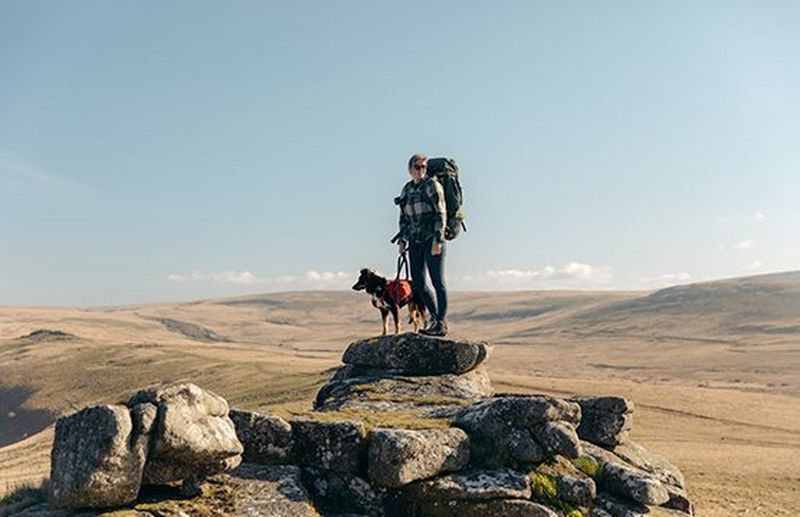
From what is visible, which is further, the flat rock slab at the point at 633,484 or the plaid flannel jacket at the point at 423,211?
the plaid flannel jacket at the point at 423,211

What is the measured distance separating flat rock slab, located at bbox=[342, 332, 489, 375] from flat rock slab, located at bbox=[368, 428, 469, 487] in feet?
14.0

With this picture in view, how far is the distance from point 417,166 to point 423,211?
2.95ft

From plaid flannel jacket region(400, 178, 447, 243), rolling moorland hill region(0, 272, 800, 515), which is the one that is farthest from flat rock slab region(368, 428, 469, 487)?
plaid flannel jacket region(400, 178, 447, 243)

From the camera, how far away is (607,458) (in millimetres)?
10414

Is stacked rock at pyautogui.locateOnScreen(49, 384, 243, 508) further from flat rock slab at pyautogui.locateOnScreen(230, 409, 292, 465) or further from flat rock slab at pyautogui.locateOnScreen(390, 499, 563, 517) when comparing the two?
flat rock slab at pyautogui.locateOnScreen(390, 499, 563, 517)

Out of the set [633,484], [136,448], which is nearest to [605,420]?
[633,484]

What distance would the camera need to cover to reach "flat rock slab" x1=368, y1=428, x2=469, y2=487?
8.72 metres

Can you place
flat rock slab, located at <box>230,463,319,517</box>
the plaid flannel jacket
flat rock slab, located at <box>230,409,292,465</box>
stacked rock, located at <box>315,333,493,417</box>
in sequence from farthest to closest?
the plaid flannel jacket, stacked rock, located at <box>315,333,493,417</box>, flat rock slab, located at <box>230,409,292,465</box>, flat rock slab, located at <box>230,463,319,517</box>

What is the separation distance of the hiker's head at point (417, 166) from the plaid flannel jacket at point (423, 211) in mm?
151

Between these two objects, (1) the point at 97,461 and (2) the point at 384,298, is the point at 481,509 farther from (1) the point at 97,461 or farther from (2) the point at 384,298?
(2) the point at 384,298

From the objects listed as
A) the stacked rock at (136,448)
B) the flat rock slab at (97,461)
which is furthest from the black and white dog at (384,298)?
the flat rock slab at (97,461)

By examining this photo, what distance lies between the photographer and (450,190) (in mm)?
13859

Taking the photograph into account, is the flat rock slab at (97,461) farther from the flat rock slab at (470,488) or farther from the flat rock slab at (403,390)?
the flat rock slab at (403,390)

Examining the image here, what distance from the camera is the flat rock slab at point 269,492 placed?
789 centimetres
